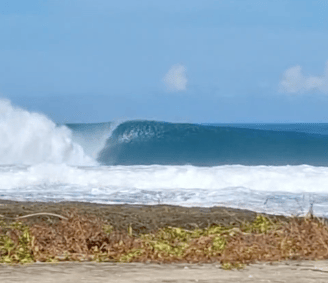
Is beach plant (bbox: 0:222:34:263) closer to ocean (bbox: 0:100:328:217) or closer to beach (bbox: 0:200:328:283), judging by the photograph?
beach (bbox: 0:200:328:283)

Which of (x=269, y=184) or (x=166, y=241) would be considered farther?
(x=269, y=184)

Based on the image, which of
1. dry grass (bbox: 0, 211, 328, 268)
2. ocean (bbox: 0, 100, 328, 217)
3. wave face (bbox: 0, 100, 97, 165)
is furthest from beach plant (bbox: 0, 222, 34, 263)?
wave face (bbox: 0, 100, 97, 165)

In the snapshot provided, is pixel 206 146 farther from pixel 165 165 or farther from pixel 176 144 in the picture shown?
pixel 165 165

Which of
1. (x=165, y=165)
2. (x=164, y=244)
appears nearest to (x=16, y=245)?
(x=164, y=244)

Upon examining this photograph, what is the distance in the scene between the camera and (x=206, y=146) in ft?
95.8

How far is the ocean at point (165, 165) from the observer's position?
10266 millimetres

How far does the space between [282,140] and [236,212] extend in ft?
79.4

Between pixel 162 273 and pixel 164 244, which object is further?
pixel 164 244

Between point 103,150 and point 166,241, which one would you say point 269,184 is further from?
point 103,150

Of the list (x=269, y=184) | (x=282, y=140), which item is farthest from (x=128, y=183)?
(x=282, y=140)

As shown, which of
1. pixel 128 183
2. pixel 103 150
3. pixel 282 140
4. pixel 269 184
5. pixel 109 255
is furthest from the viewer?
pixel 282 140

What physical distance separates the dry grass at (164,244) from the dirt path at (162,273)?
174 mm

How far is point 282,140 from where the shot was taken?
3038cm

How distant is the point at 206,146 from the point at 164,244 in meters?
24.0
